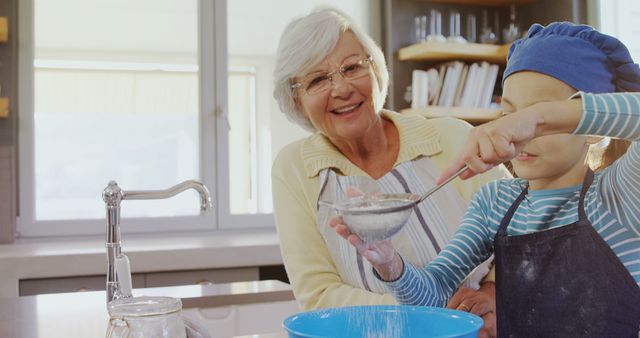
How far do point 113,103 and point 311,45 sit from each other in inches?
75.2


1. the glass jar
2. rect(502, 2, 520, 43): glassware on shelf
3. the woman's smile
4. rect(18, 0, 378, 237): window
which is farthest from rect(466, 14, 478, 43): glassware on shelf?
the glass jar

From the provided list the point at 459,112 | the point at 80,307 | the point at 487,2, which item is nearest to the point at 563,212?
the point at 80,307

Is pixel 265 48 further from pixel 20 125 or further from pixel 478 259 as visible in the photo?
pixel 478 259

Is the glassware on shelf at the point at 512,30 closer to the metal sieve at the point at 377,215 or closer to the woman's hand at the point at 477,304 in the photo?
the woman's hand at the point at 477,304

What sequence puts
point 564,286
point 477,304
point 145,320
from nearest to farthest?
point 145,320 → point 564,286 → point 477,304

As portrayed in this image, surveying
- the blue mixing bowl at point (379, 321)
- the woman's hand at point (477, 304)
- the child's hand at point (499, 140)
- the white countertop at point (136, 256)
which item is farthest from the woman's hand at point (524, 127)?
the white countertop at point (136, 256)

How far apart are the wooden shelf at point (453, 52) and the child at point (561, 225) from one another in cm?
Answer: 215

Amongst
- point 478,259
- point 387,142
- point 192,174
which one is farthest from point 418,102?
point 478,259

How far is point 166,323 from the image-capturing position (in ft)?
2.60

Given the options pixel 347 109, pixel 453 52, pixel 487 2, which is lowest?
pixel 347 109

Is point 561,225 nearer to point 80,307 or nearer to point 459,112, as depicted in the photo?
point 80,307

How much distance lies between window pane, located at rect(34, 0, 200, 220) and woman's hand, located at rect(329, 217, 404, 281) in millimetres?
2410

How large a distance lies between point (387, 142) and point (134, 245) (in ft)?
4.85

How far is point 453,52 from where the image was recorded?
3.33m
